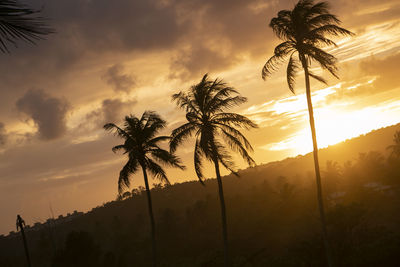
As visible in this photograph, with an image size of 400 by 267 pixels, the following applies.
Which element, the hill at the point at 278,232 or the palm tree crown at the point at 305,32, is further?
the hill at the point at 278,232

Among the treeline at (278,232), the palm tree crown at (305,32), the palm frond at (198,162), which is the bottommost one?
the treeline at (278,232)

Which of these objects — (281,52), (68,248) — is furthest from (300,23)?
(68,248)

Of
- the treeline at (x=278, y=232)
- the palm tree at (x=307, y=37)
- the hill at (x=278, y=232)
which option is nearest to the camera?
the palm tree at (x=307, y=37)

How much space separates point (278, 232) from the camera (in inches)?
2534

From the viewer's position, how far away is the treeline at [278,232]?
36125 millimetres

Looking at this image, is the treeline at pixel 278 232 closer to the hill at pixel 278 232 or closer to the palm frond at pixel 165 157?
the hill at pixel 278 232

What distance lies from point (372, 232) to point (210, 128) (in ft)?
105

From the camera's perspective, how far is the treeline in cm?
3612

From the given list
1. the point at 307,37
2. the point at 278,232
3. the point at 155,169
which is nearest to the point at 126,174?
the point at 155,169

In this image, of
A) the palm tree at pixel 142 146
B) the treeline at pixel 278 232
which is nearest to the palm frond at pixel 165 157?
the palm tree at pixel 142 146

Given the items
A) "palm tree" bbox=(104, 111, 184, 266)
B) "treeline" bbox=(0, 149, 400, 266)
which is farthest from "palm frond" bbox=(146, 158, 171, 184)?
"treeline" bbox=(0, 149, 400, 266)

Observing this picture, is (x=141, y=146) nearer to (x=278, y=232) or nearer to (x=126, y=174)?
(x=126, y=174)

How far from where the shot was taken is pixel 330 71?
68.9 feet

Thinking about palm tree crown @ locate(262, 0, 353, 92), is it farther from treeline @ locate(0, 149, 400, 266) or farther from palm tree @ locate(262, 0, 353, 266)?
treeline @ locate(0, 149, 400, 266)
